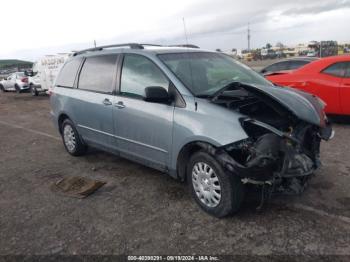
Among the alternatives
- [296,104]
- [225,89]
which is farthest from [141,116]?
[296,104]

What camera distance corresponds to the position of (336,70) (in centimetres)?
689

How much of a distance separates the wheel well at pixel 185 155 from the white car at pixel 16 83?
20177mm

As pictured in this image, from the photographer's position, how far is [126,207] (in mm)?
3957

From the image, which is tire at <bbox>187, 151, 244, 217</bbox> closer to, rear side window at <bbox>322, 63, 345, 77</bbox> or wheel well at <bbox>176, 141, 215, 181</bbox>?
wheel well at <bbox>176, 141, 215, 181</bbox>

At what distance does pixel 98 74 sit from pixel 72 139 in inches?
57.3

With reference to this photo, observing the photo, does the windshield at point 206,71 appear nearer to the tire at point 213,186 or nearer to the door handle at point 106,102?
the tire at point 213,186

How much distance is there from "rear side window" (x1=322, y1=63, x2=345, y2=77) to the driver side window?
14.8ft

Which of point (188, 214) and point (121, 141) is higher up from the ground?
point (121, 141)

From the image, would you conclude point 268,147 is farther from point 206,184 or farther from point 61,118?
point 61,118

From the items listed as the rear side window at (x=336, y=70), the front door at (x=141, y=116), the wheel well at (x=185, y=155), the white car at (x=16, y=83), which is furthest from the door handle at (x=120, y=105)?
the white car at (x=16, y=83)

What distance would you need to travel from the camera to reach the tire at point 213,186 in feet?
10.8

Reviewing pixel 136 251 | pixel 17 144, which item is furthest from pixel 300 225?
pixel 17 144

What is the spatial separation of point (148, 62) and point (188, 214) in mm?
1907

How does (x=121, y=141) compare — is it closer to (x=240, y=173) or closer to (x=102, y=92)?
(x=102, y=92)
